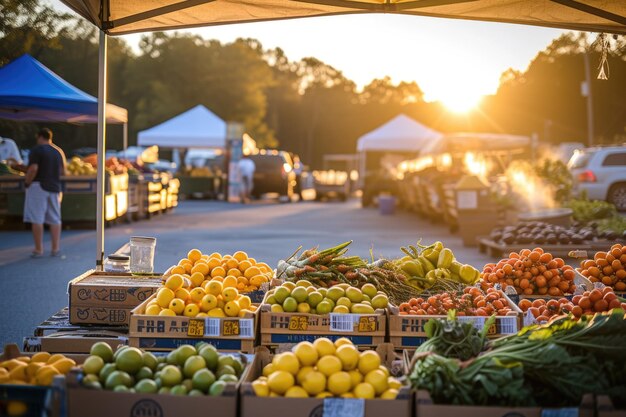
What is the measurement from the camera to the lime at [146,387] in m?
4.12

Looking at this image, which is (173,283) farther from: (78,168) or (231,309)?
(78,168)

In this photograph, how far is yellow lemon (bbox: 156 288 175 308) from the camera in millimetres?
5641

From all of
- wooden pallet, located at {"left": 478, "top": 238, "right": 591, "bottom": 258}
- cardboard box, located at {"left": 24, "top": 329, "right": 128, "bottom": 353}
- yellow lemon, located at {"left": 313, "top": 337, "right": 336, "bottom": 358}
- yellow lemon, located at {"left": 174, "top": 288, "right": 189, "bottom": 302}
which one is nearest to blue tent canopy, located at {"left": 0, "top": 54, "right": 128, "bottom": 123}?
wooden pallet, located at {"left": 478, "top": 238, "right": 591, "bottom": 258}

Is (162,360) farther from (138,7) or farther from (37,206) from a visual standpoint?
(37,206)

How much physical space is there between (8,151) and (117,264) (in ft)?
47.6

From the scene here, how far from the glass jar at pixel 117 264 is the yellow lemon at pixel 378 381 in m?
3.94

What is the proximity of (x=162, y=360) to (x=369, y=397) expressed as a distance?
128 centimetres

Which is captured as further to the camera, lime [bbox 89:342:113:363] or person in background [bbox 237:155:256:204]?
person in background [bbox 237:155:256:204]

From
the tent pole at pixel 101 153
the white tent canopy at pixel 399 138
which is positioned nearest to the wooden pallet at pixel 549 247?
the tent pole at pixel 101 153

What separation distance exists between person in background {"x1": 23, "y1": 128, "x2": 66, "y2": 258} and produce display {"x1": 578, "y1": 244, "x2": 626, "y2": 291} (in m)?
9.86

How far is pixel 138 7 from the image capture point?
280 inches

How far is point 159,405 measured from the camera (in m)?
4.06

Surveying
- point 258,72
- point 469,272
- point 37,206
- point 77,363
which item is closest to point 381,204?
point 37,206

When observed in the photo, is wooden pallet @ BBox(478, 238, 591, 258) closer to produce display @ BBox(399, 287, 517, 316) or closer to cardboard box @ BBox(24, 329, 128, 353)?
produce display @ BBox(399, 287, 517, 316)
